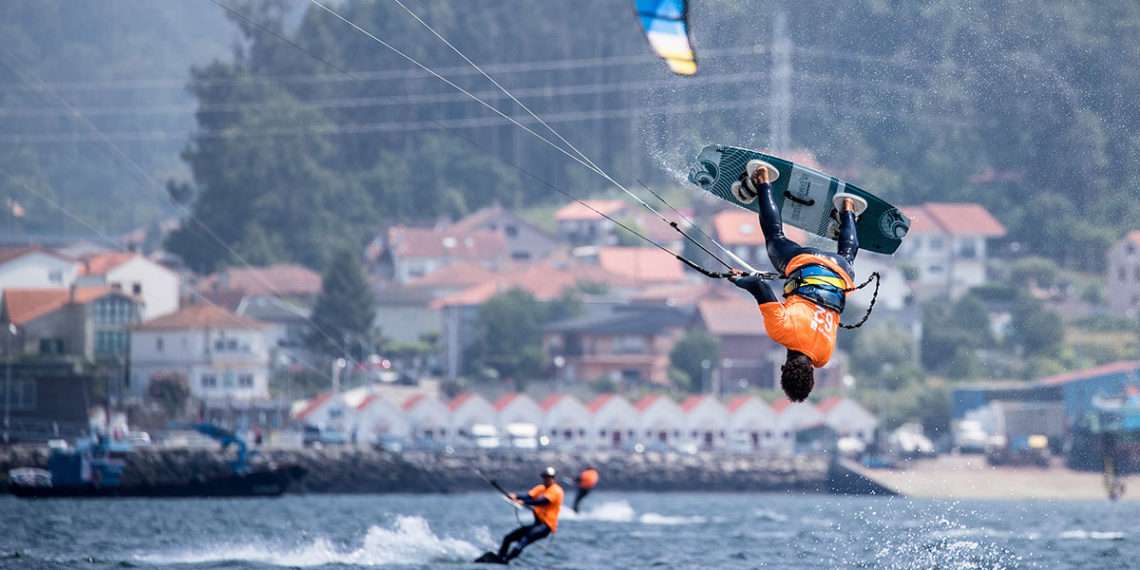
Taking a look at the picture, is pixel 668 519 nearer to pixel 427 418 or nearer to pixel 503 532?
pixel 503 532

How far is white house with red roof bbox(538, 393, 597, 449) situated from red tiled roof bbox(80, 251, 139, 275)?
17785 millimetres

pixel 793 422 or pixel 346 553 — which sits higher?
pixel 793 422

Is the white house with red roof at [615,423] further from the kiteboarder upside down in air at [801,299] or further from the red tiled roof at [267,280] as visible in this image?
the kiteboarder upside down in air at [801,299]

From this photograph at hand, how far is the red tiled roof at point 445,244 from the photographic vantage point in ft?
348

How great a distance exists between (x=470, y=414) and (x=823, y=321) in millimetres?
57788

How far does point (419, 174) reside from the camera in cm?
11800

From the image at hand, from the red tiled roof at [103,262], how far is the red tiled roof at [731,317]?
2207 cm

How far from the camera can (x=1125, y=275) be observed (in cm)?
8719

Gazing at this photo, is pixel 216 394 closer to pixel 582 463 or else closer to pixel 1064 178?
pixel 582 463

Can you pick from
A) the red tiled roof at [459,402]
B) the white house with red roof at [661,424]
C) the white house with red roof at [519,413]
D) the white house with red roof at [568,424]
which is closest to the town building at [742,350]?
the white house with red roof at [661,424]

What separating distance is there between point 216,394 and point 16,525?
3893 cm

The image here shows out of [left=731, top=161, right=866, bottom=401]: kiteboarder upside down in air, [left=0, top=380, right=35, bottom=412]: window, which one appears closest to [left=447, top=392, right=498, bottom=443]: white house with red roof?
[left=0, top=380, right=35, bottom=412]: window

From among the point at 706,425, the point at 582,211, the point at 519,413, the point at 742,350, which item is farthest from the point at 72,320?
the point at 582,211

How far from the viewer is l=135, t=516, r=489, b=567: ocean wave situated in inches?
1041
